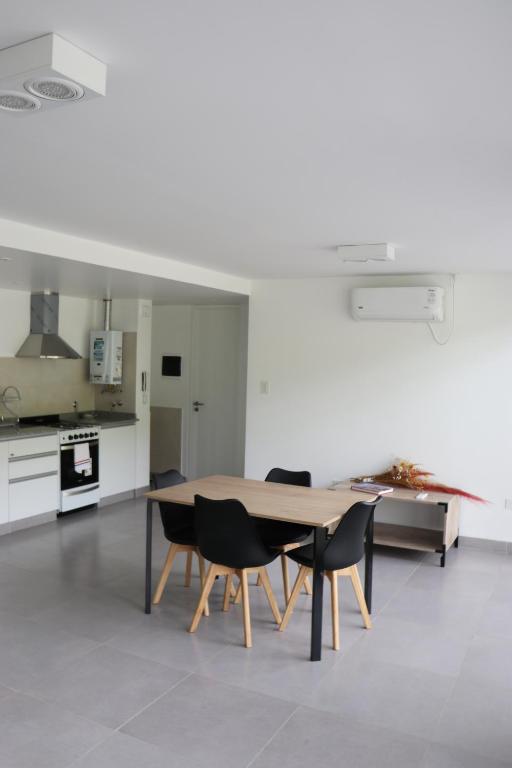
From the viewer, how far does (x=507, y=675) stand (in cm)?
333

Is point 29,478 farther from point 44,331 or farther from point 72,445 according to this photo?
point 44,331

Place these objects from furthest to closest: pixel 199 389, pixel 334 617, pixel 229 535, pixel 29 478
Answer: pixel 199 389, pixel 29 478, pixel 334 617, pixel 229 535

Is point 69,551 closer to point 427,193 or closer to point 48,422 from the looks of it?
point 48,422

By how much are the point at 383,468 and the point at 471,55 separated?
464 centimetres

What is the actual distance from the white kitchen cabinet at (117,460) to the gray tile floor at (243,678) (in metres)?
1.95

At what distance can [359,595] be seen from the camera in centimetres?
381

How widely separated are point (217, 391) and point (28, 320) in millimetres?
2369

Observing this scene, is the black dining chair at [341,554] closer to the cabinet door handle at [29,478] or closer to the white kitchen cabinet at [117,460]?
the cabinet door handle at [29,478]

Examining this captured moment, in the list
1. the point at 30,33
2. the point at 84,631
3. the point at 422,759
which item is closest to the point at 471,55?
the point at 30,33

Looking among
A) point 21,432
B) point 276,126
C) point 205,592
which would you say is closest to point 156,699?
point 205,592

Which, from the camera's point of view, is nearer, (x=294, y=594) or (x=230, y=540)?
(x=230, y=540)

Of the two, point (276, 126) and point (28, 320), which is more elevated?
point (276, 126)

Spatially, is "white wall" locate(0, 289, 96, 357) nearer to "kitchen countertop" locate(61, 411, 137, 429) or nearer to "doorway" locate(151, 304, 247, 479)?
"kitchen countertop" locate(61, 411, 137, 429)

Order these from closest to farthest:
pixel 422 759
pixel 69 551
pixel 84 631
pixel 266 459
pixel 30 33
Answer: pixel 30 33 → pixel 422 759 → pixel 84 631 → pixel 69 551 → pixel 266 459
